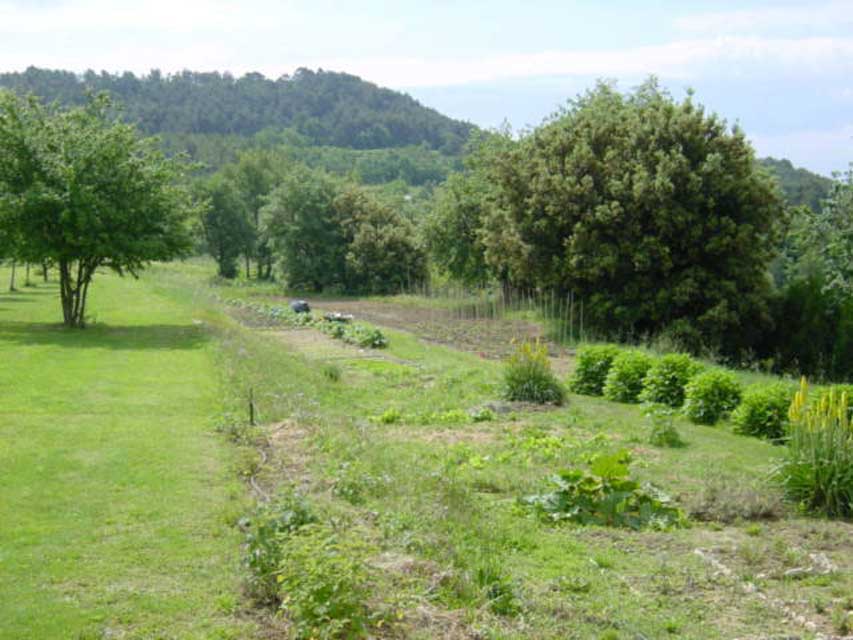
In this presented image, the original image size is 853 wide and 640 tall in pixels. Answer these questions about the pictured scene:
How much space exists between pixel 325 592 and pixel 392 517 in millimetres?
2467

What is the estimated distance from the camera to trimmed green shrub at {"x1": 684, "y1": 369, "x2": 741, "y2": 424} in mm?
14711

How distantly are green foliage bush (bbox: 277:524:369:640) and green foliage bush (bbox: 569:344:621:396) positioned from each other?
11.9 m

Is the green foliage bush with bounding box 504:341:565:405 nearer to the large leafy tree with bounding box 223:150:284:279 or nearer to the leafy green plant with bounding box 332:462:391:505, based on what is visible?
the leafy green plant with bounding box 332:462:391:505

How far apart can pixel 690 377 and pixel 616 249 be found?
11.2 metres

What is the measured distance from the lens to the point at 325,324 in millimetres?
31219

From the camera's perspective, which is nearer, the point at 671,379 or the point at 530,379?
the point at 671,379

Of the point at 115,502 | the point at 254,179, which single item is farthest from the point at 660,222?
the point at 254,179

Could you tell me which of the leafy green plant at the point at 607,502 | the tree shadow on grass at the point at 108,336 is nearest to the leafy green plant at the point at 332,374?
the tree shadow on grass at the point at 108,336

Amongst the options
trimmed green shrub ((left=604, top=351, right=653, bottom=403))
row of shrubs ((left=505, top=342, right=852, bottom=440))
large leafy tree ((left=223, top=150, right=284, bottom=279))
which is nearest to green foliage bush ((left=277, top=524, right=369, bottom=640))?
row of shrubs ((left=505, top=342, right=852, bottom=440))

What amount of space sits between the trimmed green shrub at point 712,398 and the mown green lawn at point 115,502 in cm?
781

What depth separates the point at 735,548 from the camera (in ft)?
26.7

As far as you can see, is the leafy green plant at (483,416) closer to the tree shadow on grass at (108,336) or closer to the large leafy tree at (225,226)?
the tree shadow on grass at (108,336)

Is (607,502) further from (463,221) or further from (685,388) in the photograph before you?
(463,221)

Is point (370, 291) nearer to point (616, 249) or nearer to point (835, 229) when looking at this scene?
point (616, 249)
